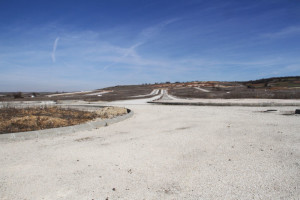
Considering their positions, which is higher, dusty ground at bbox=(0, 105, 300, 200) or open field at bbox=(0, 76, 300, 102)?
open field at bbox=(0, 76, 300, 102)

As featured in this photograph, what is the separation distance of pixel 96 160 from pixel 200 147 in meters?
2.31

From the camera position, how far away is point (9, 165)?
12.2 ft

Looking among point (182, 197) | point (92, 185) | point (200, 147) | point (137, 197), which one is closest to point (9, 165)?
point (92, 185)

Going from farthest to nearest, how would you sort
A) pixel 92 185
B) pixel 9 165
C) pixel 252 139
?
pixel 252 139
pixel 9 165
pixel 92 185

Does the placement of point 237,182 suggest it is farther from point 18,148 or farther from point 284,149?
point 18,148

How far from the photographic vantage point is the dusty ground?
2.71m

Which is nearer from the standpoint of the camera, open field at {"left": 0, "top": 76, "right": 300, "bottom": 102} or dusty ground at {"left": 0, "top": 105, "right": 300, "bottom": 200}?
dusty ground at {"left": 0, "top": 105, "right": 300, "bottom": 200}

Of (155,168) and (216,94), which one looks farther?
(216,94)

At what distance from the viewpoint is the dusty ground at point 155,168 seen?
271cm

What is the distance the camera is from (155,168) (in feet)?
11.4

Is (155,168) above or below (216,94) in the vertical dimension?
below

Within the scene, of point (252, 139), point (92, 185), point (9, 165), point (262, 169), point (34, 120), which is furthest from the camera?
point (34, 120)

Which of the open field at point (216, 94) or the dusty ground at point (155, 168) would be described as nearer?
the dusty ground at point (155, 168)

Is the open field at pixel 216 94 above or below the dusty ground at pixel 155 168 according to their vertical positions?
above
